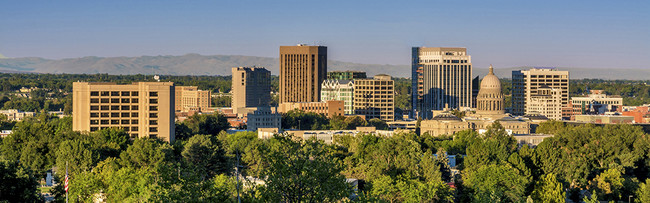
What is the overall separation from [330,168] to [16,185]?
38.6 meters

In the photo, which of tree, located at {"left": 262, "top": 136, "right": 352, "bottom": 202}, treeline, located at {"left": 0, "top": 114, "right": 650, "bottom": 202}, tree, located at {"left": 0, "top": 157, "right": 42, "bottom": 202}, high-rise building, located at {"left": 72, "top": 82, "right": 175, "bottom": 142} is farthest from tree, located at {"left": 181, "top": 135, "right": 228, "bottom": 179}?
tree, located at {"left": 262, "top": 136, "right": 352, "bottom": 202}

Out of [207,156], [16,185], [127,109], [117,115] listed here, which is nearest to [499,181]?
[207,156]

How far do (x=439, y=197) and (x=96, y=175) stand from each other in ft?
100

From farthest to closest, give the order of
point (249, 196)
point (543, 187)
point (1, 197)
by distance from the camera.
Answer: point (543, 187)
point (1, 197)
point (249, 196)

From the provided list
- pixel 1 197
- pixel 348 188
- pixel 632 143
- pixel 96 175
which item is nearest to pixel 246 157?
pixel 96 175

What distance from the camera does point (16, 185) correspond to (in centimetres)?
9012

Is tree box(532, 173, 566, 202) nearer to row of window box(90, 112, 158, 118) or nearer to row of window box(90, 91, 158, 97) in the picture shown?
row of window box(90, 91, 158, 97)

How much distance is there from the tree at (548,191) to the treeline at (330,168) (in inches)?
4.4

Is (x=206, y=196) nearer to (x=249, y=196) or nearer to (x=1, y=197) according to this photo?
(x=249, y=196)

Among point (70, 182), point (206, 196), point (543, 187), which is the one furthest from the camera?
point (543, 187)

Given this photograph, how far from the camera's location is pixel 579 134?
528ft

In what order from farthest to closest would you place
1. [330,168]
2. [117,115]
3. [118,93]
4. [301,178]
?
[118,93] < [117,115] < [330,168] < [301,178]

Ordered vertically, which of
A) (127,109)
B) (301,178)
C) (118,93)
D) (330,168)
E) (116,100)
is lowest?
(301,178)

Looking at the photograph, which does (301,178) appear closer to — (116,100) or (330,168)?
(330,168)
